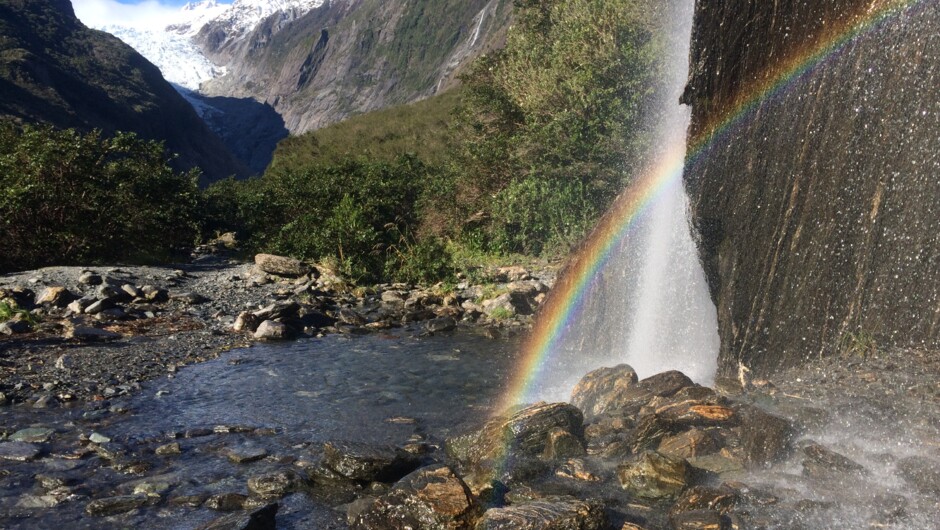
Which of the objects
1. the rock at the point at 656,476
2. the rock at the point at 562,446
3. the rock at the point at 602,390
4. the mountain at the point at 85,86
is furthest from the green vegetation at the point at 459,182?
the mountain at the point at 85,86

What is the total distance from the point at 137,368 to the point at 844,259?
1197cm

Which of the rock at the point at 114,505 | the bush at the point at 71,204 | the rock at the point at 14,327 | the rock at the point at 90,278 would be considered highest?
the bush at the point at 71,204

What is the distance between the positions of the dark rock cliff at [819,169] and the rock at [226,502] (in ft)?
24.9

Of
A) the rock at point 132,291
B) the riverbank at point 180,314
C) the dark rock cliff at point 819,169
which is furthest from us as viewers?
the rock at point 132,291

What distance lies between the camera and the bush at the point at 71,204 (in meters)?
19.0

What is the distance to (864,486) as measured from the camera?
6.67m

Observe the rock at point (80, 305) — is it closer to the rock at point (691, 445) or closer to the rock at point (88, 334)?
the rock at point (88, 334)

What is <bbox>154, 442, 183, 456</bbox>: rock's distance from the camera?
803 cm

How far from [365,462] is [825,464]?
5.23m

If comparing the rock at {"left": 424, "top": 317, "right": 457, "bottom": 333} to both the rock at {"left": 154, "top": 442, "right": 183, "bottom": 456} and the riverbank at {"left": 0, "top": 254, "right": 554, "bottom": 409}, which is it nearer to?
the riverbank at {"left": 0, "top": 254, "right": 554, "bottom": 409}

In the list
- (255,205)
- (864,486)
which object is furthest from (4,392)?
(255,205)

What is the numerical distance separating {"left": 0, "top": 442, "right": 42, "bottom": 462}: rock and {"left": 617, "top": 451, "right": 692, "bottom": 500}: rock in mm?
7053

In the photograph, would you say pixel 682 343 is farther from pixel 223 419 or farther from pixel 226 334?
pixel 226 334

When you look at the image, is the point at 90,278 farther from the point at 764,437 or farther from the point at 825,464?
the point at 825,464
